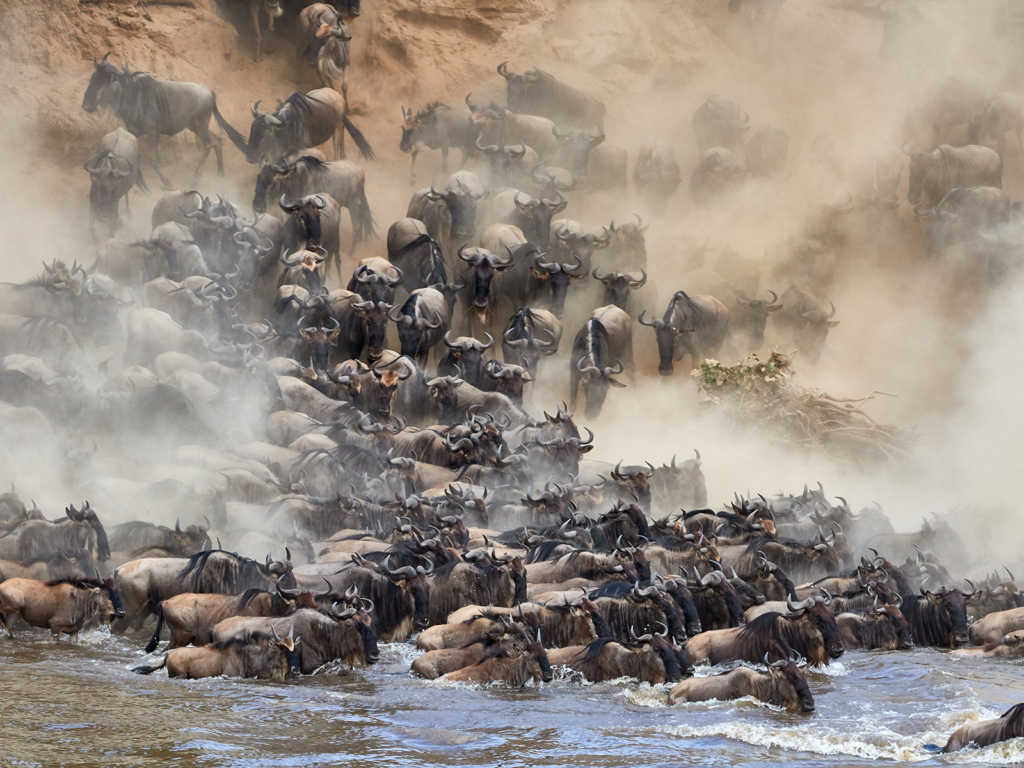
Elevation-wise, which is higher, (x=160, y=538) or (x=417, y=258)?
(x=417, y=258)

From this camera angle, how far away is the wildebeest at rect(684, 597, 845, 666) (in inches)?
439

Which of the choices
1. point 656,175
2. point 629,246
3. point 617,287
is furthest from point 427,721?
point 656,175

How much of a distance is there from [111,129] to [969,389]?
1926cm

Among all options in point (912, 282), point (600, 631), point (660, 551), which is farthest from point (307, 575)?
point (912, 282)

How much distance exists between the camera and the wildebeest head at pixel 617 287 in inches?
998

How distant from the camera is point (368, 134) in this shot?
97.7 feet

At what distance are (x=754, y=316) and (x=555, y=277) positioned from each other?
4653 millimetres

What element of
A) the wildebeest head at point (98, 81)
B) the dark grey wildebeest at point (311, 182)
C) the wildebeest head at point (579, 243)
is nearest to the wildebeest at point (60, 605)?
the dark grey wildebeest at point (311, 182)

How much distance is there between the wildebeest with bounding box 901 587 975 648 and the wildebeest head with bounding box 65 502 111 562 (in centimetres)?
870

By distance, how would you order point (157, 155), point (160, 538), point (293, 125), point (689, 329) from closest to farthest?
point (160, 538)
point (689, 329)
point (157, 155)
point (293, 125)

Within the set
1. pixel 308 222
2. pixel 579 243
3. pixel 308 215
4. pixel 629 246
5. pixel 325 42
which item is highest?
pixel 325 42

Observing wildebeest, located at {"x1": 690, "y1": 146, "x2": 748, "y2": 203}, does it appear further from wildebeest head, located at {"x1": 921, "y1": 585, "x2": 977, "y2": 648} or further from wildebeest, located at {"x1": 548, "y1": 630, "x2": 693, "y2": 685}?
wildebeest, located at {"x1": 548, "y1": 630, "x2": 693, "y2": 685}

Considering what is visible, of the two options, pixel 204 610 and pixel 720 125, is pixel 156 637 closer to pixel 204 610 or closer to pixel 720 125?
pixel 204 610

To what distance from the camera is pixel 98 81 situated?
2667 centimetres
